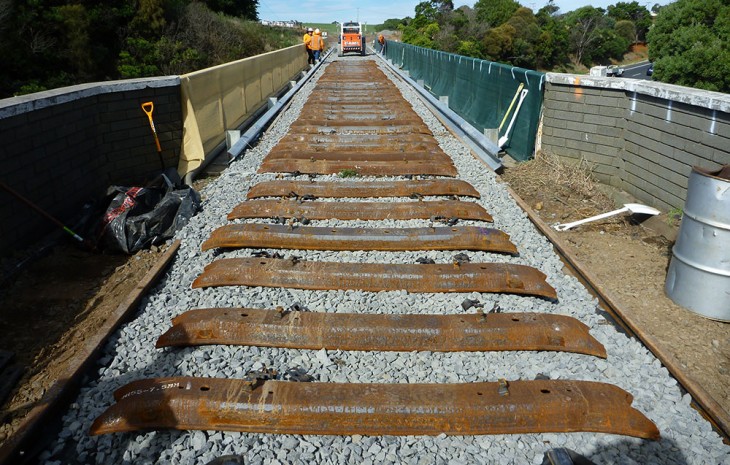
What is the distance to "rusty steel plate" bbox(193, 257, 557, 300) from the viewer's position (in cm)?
538

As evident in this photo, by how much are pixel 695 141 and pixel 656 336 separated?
3600 millimetres

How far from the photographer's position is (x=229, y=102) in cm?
1188

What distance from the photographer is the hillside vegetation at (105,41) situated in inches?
933

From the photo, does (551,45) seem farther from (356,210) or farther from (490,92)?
(356,210)

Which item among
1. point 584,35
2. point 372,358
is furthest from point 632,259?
point 584,35

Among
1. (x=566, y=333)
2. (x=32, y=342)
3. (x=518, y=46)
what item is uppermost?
(x=518, y=46)

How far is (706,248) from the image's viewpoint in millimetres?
4969

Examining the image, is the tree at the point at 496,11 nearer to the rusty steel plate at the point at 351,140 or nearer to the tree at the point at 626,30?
the tree at the point at 626,30

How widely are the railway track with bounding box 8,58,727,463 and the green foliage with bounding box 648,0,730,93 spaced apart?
55181 mm

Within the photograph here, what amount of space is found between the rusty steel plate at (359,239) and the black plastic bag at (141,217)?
0.81 m

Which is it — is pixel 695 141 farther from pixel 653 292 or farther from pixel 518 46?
pixel 518 46

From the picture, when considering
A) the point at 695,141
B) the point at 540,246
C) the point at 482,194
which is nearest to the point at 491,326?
the point at 540,246

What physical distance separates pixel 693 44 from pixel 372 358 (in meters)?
63.6

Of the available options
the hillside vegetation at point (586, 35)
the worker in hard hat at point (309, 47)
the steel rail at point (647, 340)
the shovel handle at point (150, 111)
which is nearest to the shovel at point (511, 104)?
the steel rail at point (647, 340)
